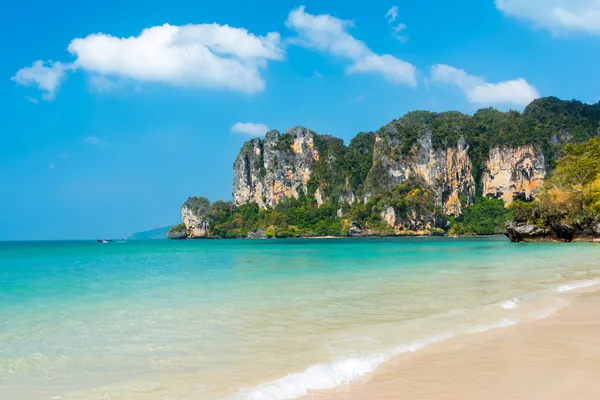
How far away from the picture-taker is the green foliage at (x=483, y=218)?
103938mm

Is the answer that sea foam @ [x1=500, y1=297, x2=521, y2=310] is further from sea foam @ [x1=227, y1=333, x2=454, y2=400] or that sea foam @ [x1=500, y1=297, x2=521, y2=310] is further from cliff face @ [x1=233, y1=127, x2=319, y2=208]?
cliff face @ [x1=233, y1=127, x2=319, y2=208]

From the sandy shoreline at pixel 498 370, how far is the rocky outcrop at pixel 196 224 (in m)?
141

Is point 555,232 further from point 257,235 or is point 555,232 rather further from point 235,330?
point 257,235

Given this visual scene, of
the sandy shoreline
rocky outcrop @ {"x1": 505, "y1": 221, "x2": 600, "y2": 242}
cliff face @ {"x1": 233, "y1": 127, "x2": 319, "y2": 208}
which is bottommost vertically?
rocky outcrop @ {"x1": 505, "y1": 221, "x2": 600, "y2": 242}

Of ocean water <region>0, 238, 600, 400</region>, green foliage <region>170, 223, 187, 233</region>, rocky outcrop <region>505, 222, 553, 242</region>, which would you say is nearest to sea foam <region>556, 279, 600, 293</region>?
ocean water <region>0, 238, 600, 400</region>

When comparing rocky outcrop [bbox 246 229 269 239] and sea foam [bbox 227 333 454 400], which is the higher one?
sea foam [bbox 227 333 454 400]

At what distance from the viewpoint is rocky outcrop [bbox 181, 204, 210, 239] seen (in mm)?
144125

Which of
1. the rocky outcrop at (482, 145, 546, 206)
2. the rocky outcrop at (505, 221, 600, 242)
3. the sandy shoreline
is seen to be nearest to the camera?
the sandy shoreline

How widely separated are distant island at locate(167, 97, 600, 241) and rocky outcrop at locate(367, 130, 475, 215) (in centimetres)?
26

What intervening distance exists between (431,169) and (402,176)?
7590mm

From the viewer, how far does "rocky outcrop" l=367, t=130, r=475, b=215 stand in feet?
390

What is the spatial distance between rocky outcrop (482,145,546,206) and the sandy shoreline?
11452 centimetres

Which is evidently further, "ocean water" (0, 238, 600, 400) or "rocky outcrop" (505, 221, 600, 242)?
"rocky outcrop" (505, 221, 600, 242)

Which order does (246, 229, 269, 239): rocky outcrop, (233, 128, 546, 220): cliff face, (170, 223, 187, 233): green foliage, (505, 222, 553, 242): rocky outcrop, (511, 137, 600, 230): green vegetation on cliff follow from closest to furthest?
(511, 137, 600, 230): green vegetation on cliff
(505, 222, 553, 242): rocky outcrop
(233, 128, 546, 220): cliff face
(246, 229, 269, 239): rocky outcrop
(170, 223, 187, 233): green foliage
